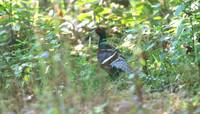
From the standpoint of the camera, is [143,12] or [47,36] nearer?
[143,12]

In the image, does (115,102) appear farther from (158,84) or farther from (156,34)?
(156,34)

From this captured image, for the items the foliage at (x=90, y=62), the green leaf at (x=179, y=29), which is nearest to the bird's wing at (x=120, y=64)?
the foliage at (x=90, y=62)

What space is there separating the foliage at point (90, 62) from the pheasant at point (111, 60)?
0.50 feet

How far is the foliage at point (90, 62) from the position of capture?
→ 3.28 m

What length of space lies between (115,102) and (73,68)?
77 cm

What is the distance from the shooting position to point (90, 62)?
3990 mm

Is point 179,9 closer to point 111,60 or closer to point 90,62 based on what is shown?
point 90,62

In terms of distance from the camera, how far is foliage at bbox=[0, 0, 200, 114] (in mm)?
3283

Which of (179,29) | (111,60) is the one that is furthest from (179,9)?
(111,60)

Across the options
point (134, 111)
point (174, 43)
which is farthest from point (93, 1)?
point (134, 111)

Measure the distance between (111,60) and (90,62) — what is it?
1.78 meters

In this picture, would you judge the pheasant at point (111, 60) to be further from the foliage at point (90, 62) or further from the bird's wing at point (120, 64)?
the foliage at point (90, 62)

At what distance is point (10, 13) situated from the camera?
554 cm

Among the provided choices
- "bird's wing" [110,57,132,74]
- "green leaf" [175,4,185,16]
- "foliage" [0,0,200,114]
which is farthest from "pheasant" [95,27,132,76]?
"green leaf" [175,4,185,16]
